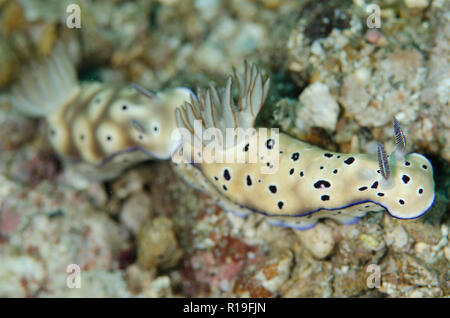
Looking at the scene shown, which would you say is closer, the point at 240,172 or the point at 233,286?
the point at 240,172

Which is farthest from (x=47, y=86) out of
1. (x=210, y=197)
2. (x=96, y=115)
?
(x=210, y=197)

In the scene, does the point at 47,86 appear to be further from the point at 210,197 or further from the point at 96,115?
the point at 210,197

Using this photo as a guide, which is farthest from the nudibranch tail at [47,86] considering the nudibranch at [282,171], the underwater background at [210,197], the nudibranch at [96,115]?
the nudibranch at [282,171]

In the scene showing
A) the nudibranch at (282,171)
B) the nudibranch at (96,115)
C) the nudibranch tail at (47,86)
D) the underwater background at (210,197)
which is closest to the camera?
the nudibranch at (282,171)

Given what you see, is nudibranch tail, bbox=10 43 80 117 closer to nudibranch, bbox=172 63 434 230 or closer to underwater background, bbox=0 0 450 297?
underwater background, bbox=0 0 450 297

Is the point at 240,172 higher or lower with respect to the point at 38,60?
lower

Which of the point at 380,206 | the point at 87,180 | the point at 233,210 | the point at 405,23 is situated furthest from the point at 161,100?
the point at 405,23

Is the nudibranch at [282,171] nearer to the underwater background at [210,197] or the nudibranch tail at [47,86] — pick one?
the underwater background at [210,197]
